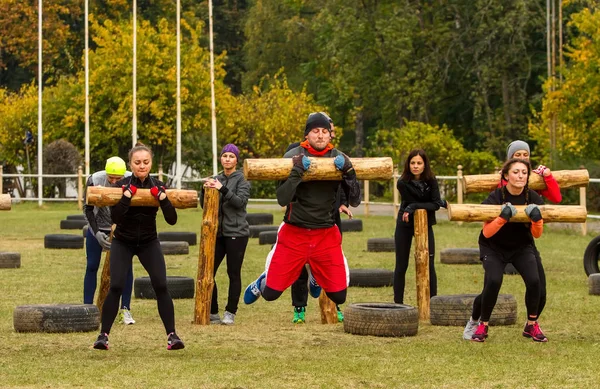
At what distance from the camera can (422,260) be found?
13250mm

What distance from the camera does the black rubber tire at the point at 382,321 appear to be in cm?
1177

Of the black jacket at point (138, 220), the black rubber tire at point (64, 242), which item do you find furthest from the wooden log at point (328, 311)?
the black rubber tire at point (64, 242)

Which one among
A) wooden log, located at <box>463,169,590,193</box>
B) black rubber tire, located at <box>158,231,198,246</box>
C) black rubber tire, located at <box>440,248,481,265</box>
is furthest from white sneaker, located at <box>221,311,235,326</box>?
black rubber tire, located at <box>158,231,198,246</box>

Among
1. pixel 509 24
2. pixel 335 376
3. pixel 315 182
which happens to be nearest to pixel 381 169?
pixel 315 182

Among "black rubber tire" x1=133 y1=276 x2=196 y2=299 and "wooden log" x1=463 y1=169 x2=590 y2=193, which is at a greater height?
"wooden log" x1=463 y1=169 x2=590 y2=193

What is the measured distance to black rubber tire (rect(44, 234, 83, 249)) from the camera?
2441 cm

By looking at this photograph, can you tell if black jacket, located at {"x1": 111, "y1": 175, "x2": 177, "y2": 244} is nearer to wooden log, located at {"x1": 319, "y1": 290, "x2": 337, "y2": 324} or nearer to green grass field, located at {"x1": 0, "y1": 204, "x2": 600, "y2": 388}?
green grass field, located at {"x1": 0, "y1": 204, "x2": 600, "y2": 388}

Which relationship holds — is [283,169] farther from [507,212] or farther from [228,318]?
[228,318]

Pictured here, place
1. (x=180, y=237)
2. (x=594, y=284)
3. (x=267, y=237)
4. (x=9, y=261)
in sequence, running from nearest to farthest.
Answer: (x=594, y=284) → (x=9, y=261) → (x=267, y=237) → (x=180, y=237)

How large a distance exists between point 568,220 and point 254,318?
3810mm

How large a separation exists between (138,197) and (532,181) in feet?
12.0

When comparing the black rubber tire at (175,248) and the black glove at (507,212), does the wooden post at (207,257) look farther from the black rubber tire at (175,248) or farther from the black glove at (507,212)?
the black rubber tire at (175,248)

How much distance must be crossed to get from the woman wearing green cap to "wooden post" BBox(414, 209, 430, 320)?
2975mm

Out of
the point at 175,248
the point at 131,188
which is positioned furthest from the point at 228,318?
the point at 175,248
